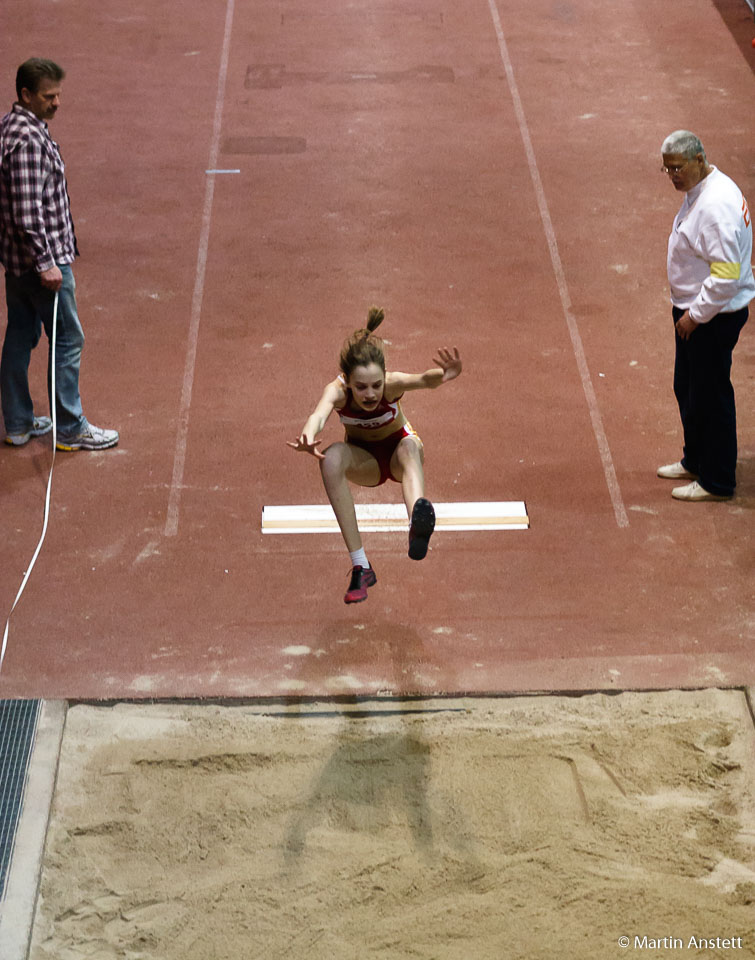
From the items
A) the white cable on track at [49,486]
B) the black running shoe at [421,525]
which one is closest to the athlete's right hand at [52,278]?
the white cable on track at [49,486]

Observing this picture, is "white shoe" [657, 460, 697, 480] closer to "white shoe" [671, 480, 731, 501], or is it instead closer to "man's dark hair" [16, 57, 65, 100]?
"white shoe" [671, 480, 731, 501]

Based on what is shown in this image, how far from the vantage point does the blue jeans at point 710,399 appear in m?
6.62

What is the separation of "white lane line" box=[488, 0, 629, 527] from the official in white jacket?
41 cm

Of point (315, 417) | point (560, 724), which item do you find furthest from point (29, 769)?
point (560, 724)

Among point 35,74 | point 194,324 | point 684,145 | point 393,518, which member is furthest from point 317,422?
point 194,324

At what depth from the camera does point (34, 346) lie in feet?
24.0

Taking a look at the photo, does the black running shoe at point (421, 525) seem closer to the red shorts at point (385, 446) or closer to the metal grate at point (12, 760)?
the red shorts at point (385, 446)

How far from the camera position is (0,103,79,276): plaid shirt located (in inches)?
258

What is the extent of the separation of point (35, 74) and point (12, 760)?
373 cm

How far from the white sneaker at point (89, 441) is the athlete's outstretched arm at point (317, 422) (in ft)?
7.93

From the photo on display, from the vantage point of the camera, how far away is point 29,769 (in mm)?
5387

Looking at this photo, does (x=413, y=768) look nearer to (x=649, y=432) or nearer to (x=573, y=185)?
(x=649, y=432)

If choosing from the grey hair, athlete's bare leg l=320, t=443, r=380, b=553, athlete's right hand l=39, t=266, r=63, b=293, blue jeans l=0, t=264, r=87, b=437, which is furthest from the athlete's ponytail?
blue jeans l=0, t=264, r=87, b=437

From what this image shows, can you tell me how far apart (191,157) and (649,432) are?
17.8 ft
